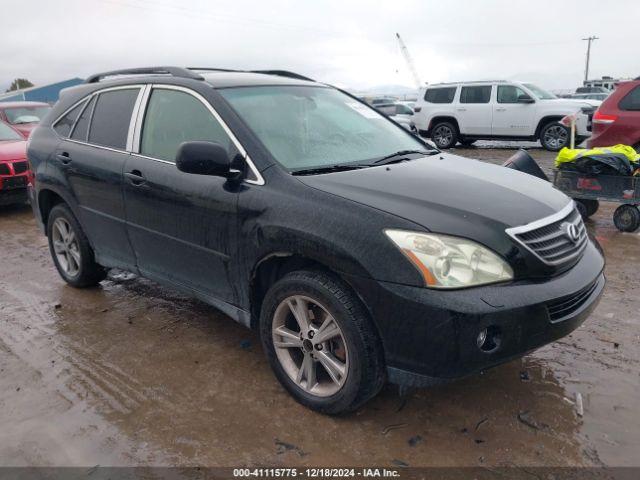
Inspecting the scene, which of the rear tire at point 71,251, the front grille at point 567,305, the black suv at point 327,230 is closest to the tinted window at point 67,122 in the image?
the black suv at point 327,230

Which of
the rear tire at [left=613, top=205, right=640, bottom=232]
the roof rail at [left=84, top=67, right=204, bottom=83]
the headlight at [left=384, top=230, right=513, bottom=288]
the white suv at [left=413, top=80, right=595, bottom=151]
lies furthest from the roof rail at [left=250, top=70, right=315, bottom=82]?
the white suv at [left=413, top=80, right=595, bottom=151]

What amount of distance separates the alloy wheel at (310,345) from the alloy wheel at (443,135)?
45.1ft

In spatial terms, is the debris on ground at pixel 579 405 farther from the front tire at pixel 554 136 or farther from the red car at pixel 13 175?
the front tire at pixel 554 136

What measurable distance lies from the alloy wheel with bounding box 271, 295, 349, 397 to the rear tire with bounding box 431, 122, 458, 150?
538 inches

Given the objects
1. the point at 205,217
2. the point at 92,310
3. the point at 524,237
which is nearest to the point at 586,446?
the point at 524,237

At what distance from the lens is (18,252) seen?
611cm

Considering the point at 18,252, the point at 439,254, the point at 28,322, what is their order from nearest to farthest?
the point at 439,254 → the point at 28,322 → the point at 18,252

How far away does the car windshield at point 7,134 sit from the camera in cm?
891

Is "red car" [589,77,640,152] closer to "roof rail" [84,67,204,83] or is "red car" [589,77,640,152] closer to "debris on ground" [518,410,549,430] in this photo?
"debris on ground" [518,410,549,430]

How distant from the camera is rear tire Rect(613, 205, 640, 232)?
6.22m

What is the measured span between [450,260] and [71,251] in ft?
11.9

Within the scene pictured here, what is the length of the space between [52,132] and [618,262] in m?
5.36

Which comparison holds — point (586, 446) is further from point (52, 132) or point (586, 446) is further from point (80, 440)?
point (52, 132)

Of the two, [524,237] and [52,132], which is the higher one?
[52,132]
